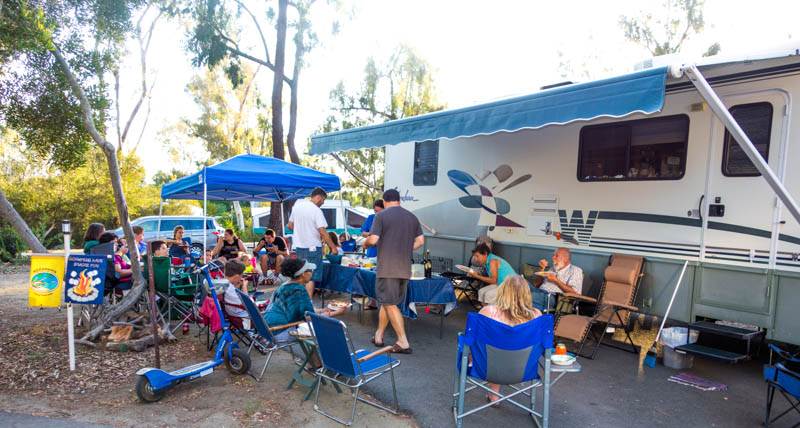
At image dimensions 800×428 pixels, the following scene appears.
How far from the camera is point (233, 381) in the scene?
12.6 ft

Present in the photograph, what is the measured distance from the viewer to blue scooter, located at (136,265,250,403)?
3.37 meters

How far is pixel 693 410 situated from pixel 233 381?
3666mm

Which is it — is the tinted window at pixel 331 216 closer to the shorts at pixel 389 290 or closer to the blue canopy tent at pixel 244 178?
the blue canopy tent at pixel 244 178

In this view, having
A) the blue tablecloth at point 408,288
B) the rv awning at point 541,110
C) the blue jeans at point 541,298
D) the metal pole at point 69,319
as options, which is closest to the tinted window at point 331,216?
the rv awning at point 541,110

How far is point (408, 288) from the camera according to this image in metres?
4.86

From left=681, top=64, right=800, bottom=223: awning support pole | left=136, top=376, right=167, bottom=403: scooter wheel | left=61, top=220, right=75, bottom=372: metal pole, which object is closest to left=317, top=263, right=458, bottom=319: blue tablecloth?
left=136, top=376, right=167, bottom=403: scooter wheel

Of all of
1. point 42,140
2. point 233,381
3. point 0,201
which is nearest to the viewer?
point 233,381

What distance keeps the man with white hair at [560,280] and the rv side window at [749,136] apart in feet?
5.68

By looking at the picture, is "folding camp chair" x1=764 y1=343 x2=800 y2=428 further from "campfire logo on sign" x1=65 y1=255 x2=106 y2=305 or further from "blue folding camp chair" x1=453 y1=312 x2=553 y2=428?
"campfire logo on sign" x1=65 y1=255 x2=106 y2=305

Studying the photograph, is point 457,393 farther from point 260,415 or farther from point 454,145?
point 454,145

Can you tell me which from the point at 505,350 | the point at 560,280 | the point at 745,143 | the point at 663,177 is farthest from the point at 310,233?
the point at 745,143

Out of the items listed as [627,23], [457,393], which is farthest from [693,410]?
[627,23]

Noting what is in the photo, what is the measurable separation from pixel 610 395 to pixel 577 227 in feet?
7.30

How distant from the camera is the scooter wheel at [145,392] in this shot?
3.35m
